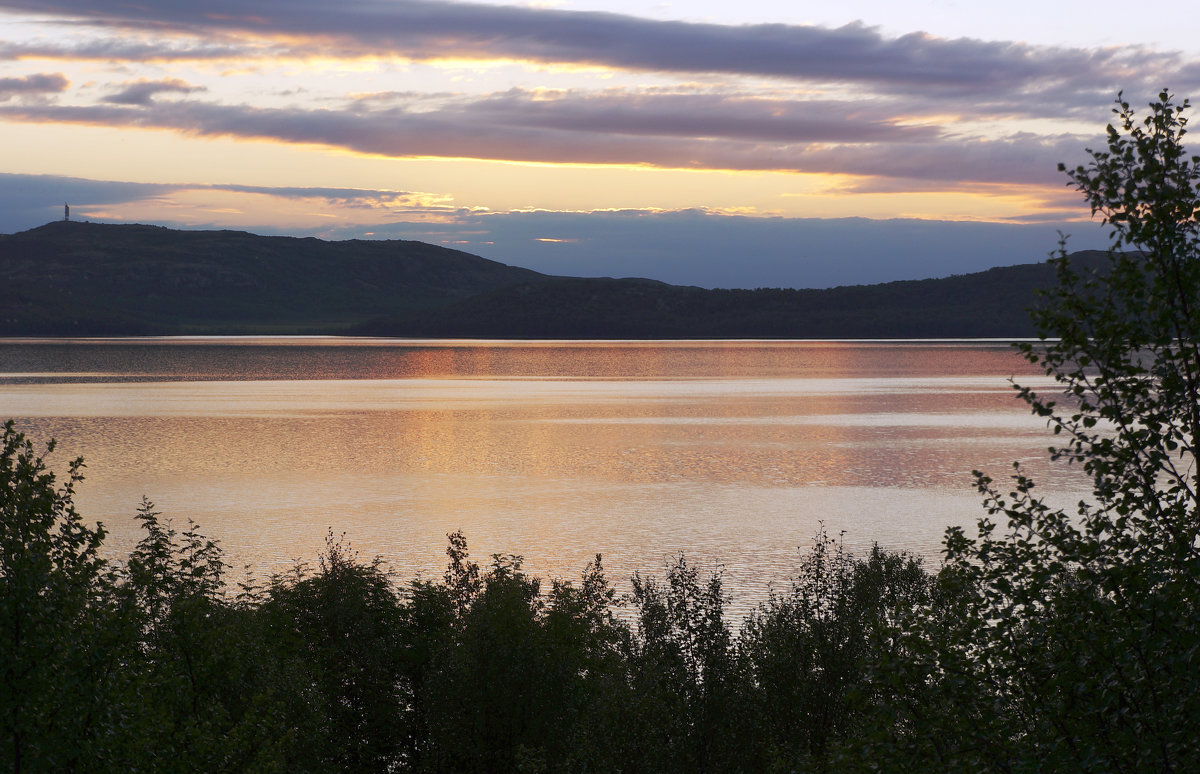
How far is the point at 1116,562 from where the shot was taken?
16.4 m

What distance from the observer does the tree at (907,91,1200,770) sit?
1465 centimetres

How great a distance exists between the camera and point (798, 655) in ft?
120

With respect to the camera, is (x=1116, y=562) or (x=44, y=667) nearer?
(x=1116, y=562)

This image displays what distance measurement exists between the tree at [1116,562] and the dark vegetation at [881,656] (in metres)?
0.05

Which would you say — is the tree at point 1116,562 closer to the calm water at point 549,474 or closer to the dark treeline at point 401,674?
the dark treeline at point 401,674

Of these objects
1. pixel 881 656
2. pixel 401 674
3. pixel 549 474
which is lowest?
pixel 549 474

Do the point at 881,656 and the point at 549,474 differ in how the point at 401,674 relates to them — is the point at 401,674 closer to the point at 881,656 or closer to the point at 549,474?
the point at 881,656

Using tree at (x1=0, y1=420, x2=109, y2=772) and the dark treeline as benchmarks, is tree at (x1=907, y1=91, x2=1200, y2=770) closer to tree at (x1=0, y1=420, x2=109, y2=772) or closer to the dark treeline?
the dark treeline

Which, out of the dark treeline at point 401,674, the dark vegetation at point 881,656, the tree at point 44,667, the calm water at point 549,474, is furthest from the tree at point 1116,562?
the calm water at point 549,474

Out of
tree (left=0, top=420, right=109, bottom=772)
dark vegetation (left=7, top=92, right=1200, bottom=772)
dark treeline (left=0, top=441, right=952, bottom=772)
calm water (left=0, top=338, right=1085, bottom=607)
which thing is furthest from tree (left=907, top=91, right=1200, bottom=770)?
calm water (left=0, top=338, right=1085, bottom=607)

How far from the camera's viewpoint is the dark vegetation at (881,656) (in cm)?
1541

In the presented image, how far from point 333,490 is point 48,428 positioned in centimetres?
5901

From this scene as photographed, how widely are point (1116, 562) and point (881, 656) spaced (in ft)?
12.4

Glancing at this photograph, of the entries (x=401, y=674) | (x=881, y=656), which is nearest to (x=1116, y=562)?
(x=881, y=656)
